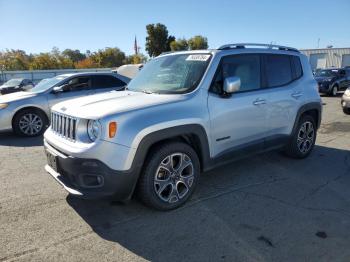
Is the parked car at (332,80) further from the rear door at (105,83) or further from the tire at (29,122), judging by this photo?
the tire at (29,122)

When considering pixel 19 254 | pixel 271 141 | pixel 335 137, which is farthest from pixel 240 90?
pixel 335 137

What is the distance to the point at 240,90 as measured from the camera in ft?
14.5

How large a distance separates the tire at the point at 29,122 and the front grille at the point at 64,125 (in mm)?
4467

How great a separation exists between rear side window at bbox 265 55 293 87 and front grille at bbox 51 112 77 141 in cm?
286

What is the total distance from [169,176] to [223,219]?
0.77m

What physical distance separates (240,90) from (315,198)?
169 centimetres

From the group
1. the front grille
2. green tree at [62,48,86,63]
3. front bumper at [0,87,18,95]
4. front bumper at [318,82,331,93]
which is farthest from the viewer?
green tree at [62,48,86,63]

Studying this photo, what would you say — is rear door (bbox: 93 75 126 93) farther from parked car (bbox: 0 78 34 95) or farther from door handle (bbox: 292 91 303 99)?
parked car (bbox: 0 78 34 95)

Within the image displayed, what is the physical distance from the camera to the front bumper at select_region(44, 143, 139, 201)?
3.26 metres

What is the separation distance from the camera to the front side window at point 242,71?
13.7ft

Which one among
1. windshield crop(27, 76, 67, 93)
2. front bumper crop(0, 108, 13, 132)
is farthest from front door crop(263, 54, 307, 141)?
front bumper crop(0, 108, 13, 132)

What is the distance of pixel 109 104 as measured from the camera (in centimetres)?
365

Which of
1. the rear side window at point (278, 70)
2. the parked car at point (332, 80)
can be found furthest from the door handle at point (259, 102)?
the parked car at point (332, 80)


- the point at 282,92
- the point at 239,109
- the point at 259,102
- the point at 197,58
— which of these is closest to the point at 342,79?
the point at 282,92
